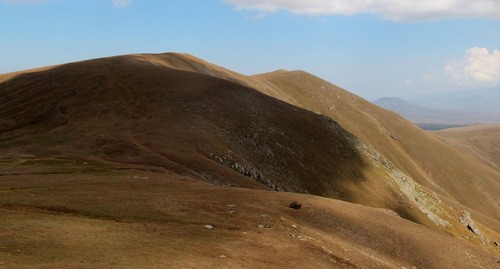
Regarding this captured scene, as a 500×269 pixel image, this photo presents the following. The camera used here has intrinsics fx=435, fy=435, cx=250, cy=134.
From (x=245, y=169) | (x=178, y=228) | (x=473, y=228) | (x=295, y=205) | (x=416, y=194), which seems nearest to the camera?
(x=178, y=228)

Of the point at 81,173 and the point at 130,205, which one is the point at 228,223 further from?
the point at 81,173

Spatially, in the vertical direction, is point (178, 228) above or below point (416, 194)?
above

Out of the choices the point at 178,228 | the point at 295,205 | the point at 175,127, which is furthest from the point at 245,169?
the point at 178,228

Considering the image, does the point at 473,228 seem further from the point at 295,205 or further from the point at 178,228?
the point at 178,228

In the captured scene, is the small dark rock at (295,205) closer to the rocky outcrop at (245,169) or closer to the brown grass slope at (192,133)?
the brown grass slope at (192,133)

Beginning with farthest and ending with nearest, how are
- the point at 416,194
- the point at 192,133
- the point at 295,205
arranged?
the point at 416,194
the point at 192,133
the point at 295,205

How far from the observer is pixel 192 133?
7744 centimetres

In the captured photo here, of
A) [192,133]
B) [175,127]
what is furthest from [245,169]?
[175,127]

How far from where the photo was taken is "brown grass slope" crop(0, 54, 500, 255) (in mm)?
65812

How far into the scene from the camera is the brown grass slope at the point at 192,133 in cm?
6581

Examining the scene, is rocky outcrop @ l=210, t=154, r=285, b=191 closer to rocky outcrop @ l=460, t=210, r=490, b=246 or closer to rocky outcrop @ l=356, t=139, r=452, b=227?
rocky outcrop @ l=356, t=139, r=452, b=227

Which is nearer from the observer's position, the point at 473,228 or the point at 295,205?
the point at 295,205

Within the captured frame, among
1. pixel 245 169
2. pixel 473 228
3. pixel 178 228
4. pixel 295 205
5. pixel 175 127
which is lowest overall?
pixel 473 228

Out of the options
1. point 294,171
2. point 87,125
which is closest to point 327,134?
point 294,171
